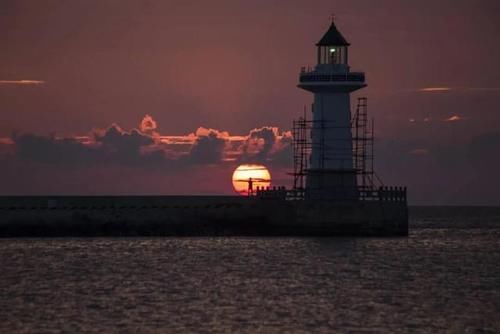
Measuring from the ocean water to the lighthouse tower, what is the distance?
4.30 m

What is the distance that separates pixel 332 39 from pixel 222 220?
15.5 m

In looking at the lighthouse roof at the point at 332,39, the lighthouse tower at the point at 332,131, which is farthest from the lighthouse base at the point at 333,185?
the lighthouse roof at the point at 332,39

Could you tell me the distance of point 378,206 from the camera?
86.2 meters

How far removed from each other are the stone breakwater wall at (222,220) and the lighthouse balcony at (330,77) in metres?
8.68

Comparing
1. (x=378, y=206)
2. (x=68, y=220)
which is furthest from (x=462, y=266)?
(x=68, y=220)

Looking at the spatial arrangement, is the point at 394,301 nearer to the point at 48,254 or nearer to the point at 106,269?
the point at 106,269

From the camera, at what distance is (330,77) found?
284 ft

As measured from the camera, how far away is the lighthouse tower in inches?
3415

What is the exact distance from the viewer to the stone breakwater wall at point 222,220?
85.9 m

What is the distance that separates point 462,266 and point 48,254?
25.6m

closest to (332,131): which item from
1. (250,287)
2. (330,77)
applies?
(330,77)

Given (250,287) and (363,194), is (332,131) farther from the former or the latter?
(250,287)

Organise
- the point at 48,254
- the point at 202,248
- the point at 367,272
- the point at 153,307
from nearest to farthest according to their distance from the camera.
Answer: the point at 153,307 < the point at 367,272 < the point at 48,254 < the point at 202,248

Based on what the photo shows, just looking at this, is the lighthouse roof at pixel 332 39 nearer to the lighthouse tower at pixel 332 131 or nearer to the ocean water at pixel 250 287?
the lighthouse tower at pixel 332 131
